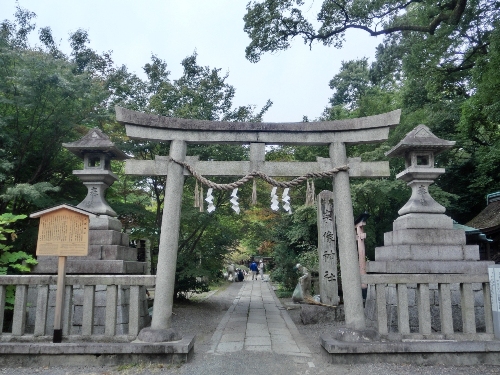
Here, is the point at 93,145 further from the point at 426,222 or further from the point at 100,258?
the point at 426,222

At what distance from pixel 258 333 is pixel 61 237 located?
4.71 meters

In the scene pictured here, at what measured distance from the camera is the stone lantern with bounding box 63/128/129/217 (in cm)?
694

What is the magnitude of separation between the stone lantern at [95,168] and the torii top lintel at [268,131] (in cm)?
105

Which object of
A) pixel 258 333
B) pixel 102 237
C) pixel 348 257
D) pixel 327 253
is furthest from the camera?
pixel 327 253

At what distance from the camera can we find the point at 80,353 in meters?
5.44

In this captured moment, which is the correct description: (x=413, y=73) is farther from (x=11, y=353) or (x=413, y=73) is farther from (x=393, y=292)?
(x=11, y=353)

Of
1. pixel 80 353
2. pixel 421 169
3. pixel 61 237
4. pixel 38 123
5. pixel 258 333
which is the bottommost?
pixel 258 333

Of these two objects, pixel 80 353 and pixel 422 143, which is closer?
pixel 80 353

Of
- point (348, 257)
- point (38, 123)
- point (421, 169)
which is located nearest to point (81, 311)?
point (348, 257)

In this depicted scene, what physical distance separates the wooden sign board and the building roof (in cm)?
1367

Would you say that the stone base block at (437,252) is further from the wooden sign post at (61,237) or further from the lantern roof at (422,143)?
the wooden sign post at (61,237)

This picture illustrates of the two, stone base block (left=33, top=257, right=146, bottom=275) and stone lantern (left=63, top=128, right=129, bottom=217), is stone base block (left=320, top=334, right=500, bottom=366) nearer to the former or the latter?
stone base block (left=33, top=257, right=146, bottom=275)

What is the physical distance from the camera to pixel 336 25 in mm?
15000

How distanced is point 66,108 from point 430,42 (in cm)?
1301
